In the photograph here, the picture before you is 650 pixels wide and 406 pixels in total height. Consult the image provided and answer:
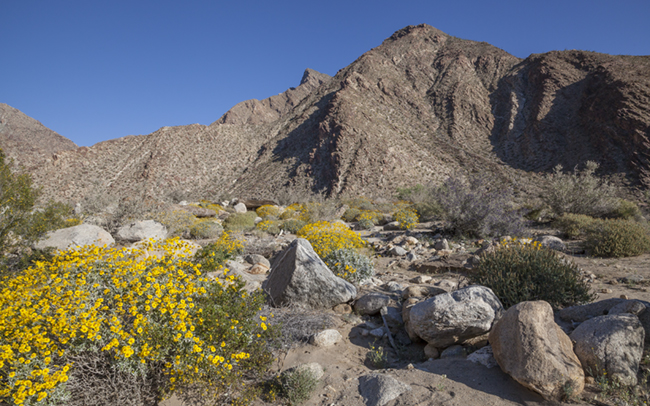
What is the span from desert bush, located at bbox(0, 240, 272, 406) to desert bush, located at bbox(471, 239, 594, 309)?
11.1ft

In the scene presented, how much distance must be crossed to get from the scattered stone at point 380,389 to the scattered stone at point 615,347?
1.71 metres

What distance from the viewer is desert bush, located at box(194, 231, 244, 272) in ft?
21.1

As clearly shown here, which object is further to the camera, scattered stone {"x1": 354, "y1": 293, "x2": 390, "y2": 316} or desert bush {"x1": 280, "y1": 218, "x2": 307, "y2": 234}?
desert bush {"x1": 280, "y1": 218, "x2": 307, "y2": 234}

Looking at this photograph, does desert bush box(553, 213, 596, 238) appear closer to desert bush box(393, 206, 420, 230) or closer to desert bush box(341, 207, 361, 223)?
desert bush box(393, 206, 420, 230)

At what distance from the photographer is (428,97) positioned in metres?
43.6

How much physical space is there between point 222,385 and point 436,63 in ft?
182

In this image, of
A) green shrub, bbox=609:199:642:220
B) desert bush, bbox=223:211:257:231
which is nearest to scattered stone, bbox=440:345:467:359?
desert bush, bbox=223:211:257:231

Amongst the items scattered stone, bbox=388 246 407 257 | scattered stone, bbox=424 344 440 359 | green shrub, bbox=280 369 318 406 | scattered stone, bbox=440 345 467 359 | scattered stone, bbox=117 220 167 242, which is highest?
scattered stone, bbox=117 220 167 242

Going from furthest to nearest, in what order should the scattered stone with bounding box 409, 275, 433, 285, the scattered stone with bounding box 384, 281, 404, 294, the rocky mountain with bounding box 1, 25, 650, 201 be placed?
the rocky mountain with bounding box 1, 25, 650, 201, the scattered stone with bounding box 409, 275, 433, 285, the scattered stone with bounding box 384, 281, 404, 294

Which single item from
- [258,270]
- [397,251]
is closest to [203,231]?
[258,270]

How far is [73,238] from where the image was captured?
26.5ft

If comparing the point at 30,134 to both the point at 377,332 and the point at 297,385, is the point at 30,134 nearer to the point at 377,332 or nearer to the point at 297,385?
the point at 377,332

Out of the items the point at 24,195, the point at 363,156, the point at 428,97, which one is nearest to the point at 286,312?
the point at 24,195

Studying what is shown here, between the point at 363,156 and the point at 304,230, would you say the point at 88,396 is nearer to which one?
the point at 304,230
